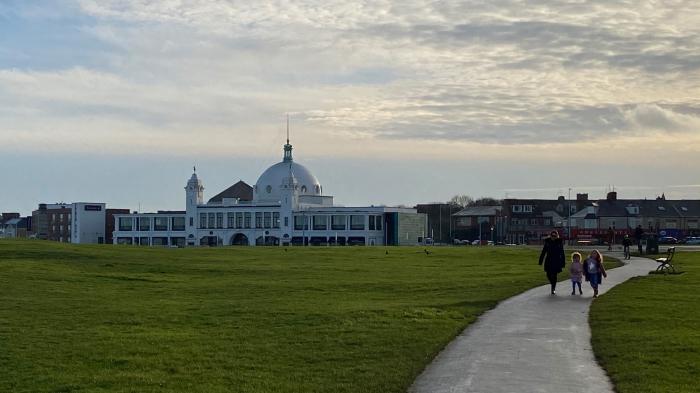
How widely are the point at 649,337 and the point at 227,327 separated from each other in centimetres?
874

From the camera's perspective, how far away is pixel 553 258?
2764 cm

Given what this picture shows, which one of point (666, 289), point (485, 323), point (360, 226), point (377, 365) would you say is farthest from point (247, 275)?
point (360, 226)

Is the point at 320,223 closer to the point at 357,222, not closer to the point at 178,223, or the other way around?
the point at 357,222

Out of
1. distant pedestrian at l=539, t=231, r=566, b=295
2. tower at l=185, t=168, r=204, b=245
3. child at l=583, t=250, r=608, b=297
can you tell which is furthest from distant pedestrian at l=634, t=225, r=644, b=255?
tower at l=185, t=168, r=204, b=245

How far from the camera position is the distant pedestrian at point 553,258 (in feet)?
90.2

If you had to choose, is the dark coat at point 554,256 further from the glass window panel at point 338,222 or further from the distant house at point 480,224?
the glass window panel at point 338,222

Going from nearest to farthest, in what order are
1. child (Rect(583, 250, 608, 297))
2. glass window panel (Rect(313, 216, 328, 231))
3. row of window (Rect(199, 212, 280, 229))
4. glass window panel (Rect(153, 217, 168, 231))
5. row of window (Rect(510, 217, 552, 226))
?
child (Rect(583, 250, 608, 297))
row of window (Rect(510, 217, 552, 226))
glass window panel (Rect(313, 216, 328, 231))
row of window (Rect(199, 212, 280, 229))
glass window panel (Rect(153, 217, 168, 231))

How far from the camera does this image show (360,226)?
151m

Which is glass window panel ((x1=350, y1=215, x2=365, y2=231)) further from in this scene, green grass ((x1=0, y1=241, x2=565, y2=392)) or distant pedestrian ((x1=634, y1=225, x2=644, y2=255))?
green grass ((x1=0, y1=241, x2=565, y2=392))

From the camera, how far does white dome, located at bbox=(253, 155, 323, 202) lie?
162375 mm

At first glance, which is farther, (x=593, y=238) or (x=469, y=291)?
(x=593, y=238)

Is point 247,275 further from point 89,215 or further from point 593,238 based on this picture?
point 89,215

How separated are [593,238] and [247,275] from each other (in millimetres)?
89138

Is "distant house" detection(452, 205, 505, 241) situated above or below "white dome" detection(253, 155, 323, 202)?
below
